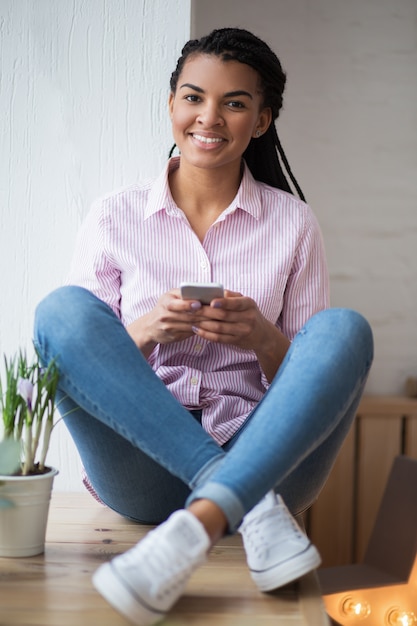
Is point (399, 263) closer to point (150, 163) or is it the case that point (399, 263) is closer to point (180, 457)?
point (150, 163)

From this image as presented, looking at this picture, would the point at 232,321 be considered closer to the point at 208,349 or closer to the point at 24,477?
the point at 208,349

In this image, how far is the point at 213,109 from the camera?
1754mm

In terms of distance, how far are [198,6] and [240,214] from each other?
6.41 feet

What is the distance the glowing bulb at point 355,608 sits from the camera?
2.58 m

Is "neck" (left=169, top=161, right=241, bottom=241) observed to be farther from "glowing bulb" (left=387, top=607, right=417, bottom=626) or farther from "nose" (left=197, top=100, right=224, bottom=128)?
"glowing bulb" (left=387, top=607, right=417, bottom=626)

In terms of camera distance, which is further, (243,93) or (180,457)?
(243,93)

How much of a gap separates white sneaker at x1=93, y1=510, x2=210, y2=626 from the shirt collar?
841mm

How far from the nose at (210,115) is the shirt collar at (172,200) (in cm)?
15

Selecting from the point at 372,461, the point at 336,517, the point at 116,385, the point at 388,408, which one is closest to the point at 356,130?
the point at 388,408

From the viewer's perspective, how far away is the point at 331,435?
1.45m

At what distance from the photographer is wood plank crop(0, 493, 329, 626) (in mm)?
1112

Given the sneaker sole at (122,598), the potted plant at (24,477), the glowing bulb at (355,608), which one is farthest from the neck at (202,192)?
the glowing bulb at (355,608)

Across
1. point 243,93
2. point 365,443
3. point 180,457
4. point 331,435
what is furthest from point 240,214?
point 365,443

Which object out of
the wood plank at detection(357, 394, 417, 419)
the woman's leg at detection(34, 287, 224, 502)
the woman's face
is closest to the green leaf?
the woman's leg at detection(34, 287, 224, 502)
